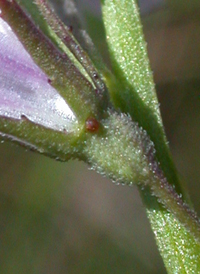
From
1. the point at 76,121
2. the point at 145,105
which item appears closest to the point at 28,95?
the point at 76,121

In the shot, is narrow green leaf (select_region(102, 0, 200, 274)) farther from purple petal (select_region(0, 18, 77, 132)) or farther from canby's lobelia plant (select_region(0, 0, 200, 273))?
purple petal (select_region(0, 18, 77, 132))

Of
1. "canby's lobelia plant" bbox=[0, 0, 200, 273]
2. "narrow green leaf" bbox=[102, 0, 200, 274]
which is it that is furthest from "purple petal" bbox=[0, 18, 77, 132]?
"narrow green leaf" bbox=[102, 0, 200, 274]

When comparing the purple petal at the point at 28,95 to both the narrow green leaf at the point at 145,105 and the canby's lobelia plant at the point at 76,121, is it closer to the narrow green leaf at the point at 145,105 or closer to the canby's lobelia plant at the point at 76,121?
the canby's lobelia plant at the point at 76,121

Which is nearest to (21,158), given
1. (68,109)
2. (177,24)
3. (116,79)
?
(177,24)

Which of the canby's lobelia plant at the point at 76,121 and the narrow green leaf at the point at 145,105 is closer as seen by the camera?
the canby's lobelia plant at the point at 76,121

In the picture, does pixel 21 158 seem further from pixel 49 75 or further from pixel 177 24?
pixel 49 75

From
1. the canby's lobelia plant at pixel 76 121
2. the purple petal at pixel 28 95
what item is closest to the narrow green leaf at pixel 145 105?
the canby's lobelia plant at pixel 76 121

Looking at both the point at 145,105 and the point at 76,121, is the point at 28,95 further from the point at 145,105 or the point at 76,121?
the point at 145,105

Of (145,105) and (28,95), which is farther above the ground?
(145,105)
